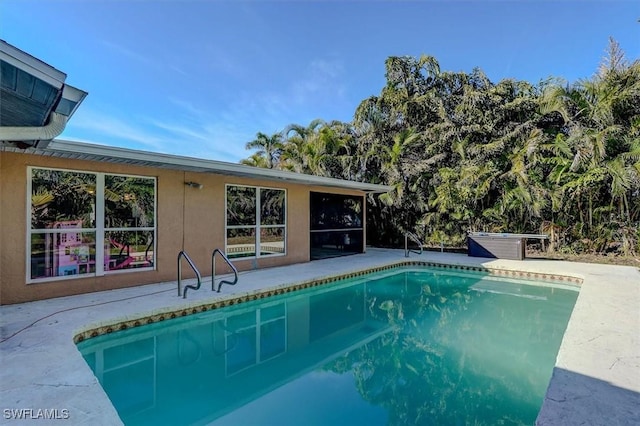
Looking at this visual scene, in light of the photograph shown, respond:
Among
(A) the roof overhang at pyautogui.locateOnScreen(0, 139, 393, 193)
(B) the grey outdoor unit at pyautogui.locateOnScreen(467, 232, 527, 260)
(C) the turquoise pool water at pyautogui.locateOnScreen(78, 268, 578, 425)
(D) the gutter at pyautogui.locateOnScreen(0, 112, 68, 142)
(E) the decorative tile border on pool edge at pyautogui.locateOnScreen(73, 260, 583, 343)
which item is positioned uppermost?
(A) the roof overhang at pyautogui.locateOnScreen(0, 139, 393, 193)

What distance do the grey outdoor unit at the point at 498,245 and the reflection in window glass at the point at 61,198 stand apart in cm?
1080

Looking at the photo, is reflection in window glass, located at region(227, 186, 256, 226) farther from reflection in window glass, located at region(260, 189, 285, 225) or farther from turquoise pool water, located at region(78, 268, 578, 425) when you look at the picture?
turquoise pool water, located at region(78, 268, 578, 425)

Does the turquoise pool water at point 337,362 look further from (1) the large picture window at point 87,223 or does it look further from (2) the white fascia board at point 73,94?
(2) the white fascia board at point 73,94

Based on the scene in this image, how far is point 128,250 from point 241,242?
265cm

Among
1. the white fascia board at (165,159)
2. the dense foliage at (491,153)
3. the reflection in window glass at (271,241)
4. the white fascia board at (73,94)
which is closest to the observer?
the white fascia board at (73,94)

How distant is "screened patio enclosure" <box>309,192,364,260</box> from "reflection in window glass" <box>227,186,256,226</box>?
8.05 feet

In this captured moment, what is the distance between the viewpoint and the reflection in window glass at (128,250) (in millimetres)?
6602

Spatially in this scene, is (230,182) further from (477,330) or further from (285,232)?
(477,330)

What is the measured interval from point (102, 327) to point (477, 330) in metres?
5.72

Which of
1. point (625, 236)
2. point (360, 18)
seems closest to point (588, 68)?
point (625, 236)

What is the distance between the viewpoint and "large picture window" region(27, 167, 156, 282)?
5.81m

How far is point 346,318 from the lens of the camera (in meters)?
6.38

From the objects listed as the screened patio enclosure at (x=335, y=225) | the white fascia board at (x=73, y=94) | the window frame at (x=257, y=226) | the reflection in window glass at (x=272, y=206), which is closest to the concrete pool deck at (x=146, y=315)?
the window frame at (x=257, y=226)

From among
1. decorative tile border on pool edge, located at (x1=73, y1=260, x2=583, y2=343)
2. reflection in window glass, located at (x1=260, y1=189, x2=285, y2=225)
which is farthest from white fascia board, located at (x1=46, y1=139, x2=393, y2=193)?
decorative tile border on pool edge, located at (x1=73, y1=260, x2=583, y2=343)
